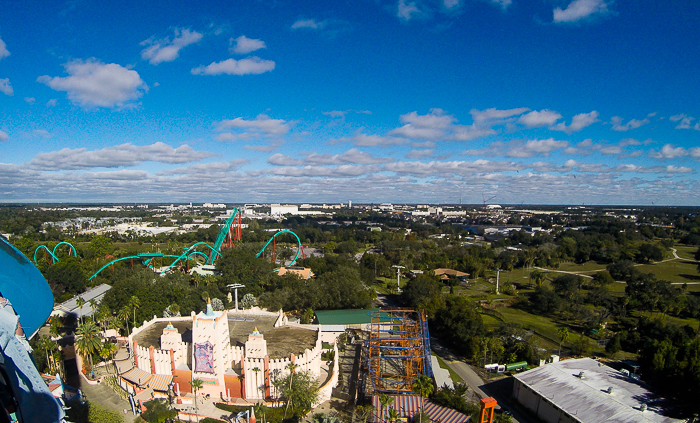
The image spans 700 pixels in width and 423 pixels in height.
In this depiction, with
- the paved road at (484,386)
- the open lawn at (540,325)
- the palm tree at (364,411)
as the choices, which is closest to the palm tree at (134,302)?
the palm tree at (364,411)

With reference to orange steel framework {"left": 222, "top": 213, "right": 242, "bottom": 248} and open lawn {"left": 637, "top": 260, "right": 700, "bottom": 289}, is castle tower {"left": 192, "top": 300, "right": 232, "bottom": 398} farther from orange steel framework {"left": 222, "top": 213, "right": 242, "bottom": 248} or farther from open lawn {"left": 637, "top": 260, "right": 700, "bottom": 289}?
open lawn {"left": 637, "top": 260, "right": 700, "bottom": 289}

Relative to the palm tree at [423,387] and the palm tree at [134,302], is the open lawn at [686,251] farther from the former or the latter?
the palm tree at [134,302]

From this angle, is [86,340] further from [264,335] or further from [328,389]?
[328,389]

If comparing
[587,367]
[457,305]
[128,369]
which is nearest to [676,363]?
[587,367]

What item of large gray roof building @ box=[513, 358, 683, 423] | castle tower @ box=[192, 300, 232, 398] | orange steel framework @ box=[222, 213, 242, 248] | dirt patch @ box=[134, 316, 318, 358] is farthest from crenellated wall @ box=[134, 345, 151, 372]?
orange steel framework @ box=[222, 213, 242, 248]

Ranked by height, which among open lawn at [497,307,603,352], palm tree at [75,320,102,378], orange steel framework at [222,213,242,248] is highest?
orange steel framework at [222,213,242,248]

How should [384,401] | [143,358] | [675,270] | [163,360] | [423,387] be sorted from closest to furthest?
[384,401] < [423,387] < [163,360] < [143,358] < [675,270]

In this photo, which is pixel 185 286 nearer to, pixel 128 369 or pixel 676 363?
pixel 128 369

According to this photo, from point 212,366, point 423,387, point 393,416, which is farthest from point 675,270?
point 212,366
